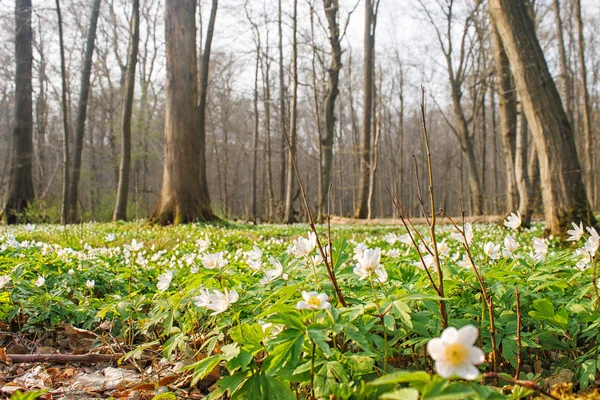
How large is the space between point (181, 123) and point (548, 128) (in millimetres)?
8028

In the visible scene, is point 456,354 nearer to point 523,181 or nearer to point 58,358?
point 58,358

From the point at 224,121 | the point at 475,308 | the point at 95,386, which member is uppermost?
Answer: the point at 224,121

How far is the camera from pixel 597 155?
2897cm

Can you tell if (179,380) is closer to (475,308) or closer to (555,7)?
(475,308)

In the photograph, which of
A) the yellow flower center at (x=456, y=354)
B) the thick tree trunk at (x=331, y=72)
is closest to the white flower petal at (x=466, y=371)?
the yellow flower center at (x=456, y=354)

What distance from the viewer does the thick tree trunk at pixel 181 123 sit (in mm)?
10023

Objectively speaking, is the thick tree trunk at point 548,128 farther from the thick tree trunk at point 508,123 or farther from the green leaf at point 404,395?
the green leaf at point 404,395

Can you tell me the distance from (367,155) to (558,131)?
35.8 ft

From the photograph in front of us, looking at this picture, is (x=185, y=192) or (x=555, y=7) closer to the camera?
(x=185, y=192)

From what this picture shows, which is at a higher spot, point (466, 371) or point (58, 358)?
point (466, 371)

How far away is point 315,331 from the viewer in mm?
1171

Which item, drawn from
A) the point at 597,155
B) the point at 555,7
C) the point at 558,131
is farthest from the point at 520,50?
the point at 597,155

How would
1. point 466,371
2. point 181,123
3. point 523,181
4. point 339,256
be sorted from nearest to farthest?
point 466,371 → point 339,256 → point 523,181 → point 181,123

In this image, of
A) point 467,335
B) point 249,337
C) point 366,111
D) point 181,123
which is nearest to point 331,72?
point 366,111
